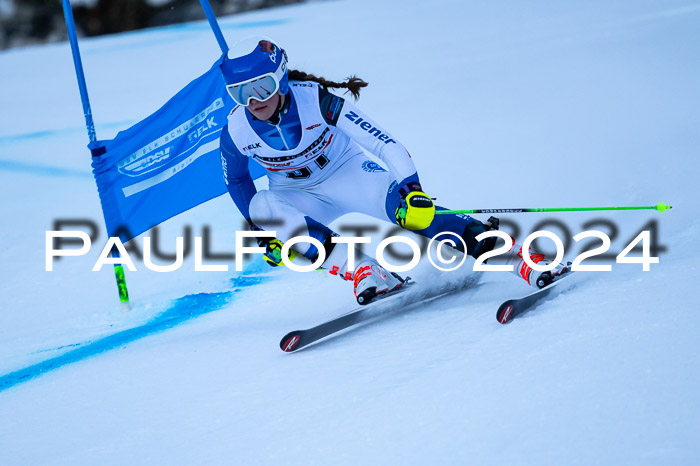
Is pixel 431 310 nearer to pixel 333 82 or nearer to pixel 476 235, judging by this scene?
pixel 476 235

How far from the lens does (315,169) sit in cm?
334

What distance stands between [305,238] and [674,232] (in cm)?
185

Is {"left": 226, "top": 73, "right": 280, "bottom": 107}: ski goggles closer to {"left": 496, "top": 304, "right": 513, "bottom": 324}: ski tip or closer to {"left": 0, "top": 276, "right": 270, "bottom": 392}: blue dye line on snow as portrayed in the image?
{"left": 496, "top": 304, "right": 513, "bottom": 324}: ski tip

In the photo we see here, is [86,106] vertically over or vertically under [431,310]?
over

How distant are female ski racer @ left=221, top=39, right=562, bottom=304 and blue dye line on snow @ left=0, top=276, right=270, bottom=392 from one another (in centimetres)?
90

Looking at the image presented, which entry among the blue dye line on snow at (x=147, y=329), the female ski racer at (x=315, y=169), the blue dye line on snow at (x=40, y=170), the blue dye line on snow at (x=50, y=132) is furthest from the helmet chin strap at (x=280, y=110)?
the blue dye line on snow at (x=50, y=132)

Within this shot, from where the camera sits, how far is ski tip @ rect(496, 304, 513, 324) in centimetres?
273

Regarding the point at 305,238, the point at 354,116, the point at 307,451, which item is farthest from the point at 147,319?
the point at 307,451

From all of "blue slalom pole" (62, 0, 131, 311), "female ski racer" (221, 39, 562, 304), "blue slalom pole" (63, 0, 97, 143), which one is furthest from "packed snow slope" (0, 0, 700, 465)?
"blue slalom pole" (63, 0, 97, 143)

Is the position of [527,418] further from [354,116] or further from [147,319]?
[147,319]

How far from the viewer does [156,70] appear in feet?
31.8

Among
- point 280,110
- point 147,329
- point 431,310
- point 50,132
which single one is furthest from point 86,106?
point 50,132

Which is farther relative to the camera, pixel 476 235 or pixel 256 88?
pixel 476 235

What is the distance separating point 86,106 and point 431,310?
86.7 inches
